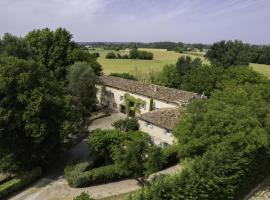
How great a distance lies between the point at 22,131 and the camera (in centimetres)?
3141

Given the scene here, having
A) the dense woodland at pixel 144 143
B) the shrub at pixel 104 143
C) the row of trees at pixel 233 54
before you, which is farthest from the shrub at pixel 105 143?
the row of trees at pixel 233 54

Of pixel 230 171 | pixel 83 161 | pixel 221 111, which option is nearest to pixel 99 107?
pixel 83 161

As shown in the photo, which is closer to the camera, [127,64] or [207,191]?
[207,191]

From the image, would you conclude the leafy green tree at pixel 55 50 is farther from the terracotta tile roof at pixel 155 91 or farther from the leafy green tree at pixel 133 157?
the leafy green tree at pixel 133 157

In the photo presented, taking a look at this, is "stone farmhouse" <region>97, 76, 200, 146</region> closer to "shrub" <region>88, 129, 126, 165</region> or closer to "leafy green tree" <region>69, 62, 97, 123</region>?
"leafy green tree" <region>69, 62, 97, 123</region>

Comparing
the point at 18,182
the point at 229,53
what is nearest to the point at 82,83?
the point at 18,182

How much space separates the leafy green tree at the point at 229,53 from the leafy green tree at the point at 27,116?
6312 centimetres

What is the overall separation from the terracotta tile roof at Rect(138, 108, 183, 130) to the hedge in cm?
1482

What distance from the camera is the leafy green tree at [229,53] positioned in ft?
299

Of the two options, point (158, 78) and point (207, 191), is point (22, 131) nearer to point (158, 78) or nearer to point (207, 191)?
point (207, 191)

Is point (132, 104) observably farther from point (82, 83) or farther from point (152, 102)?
point (82, 83)

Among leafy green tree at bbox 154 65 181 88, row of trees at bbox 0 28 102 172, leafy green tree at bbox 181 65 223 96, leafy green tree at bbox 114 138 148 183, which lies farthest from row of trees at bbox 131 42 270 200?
leafy green tree at bbox 154 65 181 88

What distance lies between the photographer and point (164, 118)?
39125 mm

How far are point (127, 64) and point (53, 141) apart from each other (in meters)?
77.5
